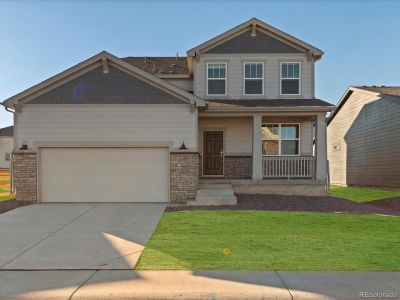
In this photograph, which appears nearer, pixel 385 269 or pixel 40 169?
pixel 385 269

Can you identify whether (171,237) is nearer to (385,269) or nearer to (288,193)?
(385,269)

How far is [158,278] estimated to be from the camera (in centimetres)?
514

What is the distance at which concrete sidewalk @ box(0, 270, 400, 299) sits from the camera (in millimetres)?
4602

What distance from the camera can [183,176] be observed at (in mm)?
13328

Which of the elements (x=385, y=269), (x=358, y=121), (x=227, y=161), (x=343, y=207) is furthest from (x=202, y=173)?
(x=358, y=121)

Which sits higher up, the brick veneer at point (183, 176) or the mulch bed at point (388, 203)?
the brick veneer at point (183, 176)

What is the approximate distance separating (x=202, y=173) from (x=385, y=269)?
11332mm

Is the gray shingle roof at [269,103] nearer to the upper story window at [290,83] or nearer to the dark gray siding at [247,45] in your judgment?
the upper story window at [290,83]

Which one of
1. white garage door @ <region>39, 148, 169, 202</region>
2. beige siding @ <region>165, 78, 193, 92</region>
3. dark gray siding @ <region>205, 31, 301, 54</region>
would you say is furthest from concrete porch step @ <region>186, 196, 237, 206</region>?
beige siding @ <region>165, 78, 193, 92</region>

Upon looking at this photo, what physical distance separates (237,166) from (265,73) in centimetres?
458

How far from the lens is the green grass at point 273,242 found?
19.0ft

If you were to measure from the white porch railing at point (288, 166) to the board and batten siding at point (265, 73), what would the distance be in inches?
119

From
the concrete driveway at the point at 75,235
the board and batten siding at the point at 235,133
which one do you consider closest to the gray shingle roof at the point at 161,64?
the board and batten siding at the point at 235,133

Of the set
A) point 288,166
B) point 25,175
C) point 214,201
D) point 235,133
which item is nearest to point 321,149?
point 288,166
